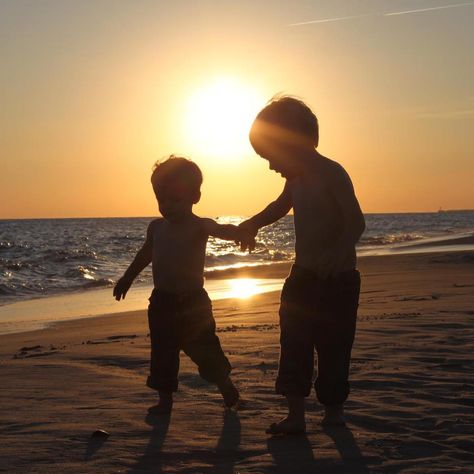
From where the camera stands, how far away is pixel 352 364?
5.75 m

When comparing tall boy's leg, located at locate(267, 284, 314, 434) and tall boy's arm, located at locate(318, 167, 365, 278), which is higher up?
tall boy's arm, located at locate(318, 167, 365, 278)

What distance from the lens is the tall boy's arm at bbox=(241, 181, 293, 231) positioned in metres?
4.63

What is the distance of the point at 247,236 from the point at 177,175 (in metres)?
0.55

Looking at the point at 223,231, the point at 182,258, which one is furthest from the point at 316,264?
the point at 182,258

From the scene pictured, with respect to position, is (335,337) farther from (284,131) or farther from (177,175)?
(177,175)

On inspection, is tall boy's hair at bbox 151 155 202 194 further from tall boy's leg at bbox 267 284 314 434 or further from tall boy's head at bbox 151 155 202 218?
tall boy's leg at bbox 267 284 314 434

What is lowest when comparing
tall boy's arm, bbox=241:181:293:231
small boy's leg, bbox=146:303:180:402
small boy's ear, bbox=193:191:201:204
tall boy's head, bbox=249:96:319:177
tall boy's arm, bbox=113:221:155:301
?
small boy's leg, bbox=146:303:180:402

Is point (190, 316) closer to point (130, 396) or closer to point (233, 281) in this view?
point (130, 396)

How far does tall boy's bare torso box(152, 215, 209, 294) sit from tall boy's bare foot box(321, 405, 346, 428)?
1.10 metres

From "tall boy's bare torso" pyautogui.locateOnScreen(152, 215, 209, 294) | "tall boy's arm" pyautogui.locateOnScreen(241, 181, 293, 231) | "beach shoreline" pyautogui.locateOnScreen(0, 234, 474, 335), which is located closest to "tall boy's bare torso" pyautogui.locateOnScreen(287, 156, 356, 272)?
"tall boy's arm" pyautogui.locateOnScreen(241, 181, 293, 231)

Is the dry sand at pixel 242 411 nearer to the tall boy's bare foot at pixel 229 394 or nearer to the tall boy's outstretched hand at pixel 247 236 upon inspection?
the tall boy's bare foot at pixel 229 394

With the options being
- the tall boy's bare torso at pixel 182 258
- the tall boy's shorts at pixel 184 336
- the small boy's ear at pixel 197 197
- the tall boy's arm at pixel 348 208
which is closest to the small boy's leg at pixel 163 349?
the tall boy's shorts at pixel 184 336

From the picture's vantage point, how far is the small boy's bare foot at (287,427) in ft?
13.3

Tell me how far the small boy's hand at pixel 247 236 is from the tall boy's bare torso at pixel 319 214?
34 centimetres
